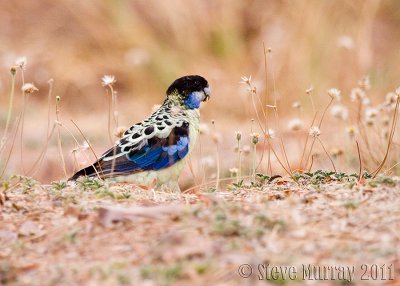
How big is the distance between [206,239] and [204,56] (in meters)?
7.90

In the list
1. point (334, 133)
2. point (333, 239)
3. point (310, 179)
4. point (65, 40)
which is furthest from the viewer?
point (65, 40)

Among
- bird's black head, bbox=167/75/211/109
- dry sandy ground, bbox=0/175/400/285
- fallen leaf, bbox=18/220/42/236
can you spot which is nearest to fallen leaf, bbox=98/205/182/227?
dry sandy ground, bbox=0/175/400/285

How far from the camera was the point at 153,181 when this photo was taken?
5.11m

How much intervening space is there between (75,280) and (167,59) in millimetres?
8061

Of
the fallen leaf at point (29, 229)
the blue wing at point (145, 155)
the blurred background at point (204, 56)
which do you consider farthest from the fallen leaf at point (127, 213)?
the blurred background at point (204, 56)

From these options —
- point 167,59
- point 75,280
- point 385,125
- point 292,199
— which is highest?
point 167,59

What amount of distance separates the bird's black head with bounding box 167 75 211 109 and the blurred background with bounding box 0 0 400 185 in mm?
2820

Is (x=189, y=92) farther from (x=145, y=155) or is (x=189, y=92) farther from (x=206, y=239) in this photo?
(x=206, y=239)

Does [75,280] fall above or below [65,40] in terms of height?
below

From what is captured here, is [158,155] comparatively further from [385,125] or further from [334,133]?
[334,133]

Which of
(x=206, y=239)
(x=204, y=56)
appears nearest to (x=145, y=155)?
(x=206, y=239)

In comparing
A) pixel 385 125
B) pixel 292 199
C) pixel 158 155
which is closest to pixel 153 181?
pixel 158 155

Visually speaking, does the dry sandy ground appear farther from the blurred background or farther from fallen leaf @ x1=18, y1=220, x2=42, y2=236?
the blurred background

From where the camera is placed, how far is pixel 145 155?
5133 millimetres
